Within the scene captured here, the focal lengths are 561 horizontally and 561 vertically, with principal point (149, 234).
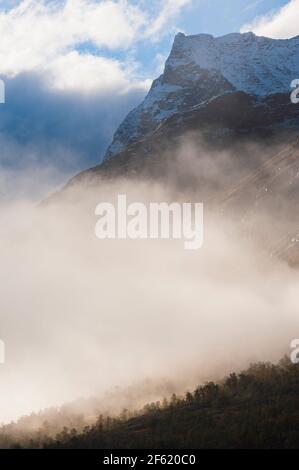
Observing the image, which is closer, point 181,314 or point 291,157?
point 181,314

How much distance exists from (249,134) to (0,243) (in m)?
75.6

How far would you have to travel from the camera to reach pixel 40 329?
89438 millimetres

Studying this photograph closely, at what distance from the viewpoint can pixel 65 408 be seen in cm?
3269

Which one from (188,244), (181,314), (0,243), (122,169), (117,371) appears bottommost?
(117,371)

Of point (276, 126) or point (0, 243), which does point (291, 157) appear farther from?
point (0, 243)

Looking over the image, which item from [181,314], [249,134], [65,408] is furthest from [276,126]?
[65,408]

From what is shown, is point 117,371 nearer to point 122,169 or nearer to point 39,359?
point 39,359

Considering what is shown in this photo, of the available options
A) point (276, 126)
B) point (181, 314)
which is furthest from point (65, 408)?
point (276, 126)

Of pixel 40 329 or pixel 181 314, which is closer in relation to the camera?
pixel 181 314

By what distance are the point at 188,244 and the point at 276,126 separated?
67.3m

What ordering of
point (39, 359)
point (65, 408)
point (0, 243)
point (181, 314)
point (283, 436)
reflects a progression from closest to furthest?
point (283, 436)
point (65, 408)
point (181, 314)
point (39, 359)
point (0, 243)

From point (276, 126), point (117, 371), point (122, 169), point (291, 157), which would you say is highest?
point (276, 126)

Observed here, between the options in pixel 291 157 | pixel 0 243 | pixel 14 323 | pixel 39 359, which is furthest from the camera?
pixel 0 243

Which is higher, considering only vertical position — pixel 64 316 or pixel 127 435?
pixel 64 316
